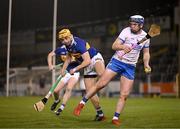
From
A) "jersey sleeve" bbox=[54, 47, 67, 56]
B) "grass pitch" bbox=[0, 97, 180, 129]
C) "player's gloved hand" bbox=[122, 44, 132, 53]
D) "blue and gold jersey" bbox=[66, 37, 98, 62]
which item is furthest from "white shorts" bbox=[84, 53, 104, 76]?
"jersey sleeve" bbox=[54, 47, 67, 56]

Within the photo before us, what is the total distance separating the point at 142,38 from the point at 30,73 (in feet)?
73.1

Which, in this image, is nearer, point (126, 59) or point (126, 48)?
point (126, 48)

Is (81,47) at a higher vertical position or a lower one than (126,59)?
higher

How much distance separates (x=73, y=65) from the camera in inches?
421

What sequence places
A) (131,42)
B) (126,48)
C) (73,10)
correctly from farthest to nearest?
(73,10) < (131,42) < (126,48)

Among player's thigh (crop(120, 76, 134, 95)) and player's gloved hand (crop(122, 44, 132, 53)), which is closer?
player's gloved hand (crop(122, 44, 132, 53))

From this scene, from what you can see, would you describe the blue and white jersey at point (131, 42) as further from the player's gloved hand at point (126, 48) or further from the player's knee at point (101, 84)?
the player's knee at point (101, 84)

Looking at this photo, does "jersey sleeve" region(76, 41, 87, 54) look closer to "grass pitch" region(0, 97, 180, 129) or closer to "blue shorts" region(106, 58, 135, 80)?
"blue shorts" region(106, 58, 135, 80)

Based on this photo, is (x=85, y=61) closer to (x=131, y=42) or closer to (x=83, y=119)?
(x=131, y=42)

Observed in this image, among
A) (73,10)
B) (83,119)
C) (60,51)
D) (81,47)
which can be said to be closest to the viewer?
(81,47)

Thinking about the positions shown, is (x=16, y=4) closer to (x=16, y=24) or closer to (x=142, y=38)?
(x=16, y=24)

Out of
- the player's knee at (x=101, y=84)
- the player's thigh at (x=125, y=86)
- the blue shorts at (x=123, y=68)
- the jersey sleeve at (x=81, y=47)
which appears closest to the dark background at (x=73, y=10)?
the jersey sleeve at (x=81, y=47)

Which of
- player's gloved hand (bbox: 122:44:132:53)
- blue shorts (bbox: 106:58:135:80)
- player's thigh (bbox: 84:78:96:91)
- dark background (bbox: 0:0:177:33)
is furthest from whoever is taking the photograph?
dark background (bbox: 0:0:177:33)

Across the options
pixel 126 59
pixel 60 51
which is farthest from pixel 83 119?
pixel 60 51
